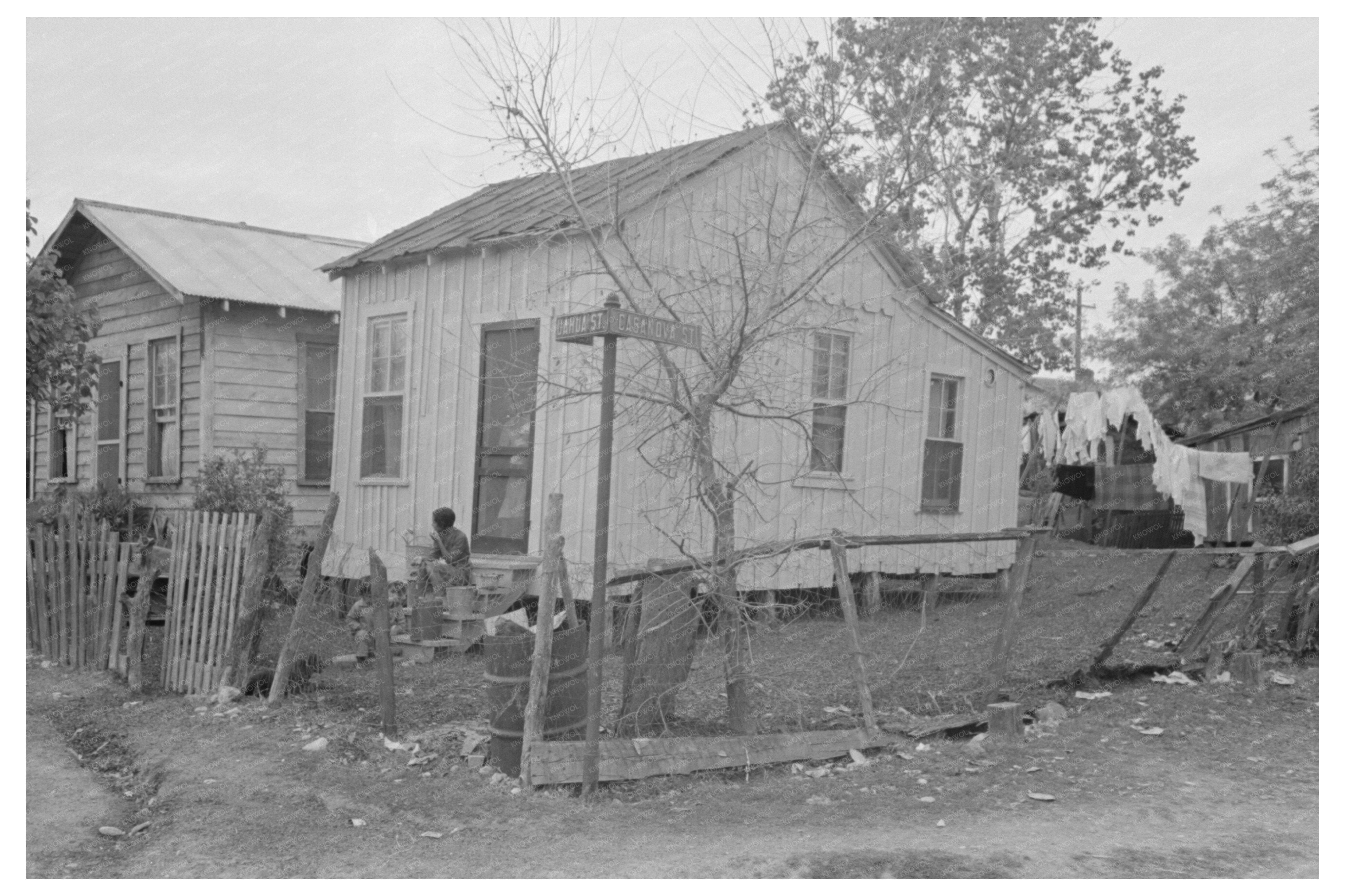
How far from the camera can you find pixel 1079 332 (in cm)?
2939

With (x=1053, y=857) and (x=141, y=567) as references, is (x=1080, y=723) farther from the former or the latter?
(x=141, y=567)

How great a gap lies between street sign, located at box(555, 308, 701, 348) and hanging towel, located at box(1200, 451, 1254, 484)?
609 inches

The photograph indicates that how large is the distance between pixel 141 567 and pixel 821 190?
635 centimetres

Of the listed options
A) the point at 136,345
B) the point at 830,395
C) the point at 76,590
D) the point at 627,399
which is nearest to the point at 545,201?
the point at 627,399

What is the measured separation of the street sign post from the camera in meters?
6.06

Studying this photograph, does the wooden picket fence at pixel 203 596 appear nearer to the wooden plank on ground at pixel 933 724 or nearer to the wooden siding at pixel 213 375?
the wooden plank on ground at pixel 933 724

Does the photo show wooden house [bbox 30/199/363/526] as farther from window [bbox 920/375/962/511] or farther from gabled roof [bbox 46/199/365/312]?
window [bbox 920/375/962/511]

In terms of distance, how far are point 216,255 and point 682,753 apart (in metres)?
11.8

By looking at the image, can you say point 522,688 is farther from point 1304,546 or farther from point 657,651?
point 1304,546

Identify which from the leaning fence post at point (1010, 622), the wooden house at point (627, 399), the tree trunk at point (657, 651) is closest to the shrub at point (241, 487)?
the wooden house at point (627, 399)

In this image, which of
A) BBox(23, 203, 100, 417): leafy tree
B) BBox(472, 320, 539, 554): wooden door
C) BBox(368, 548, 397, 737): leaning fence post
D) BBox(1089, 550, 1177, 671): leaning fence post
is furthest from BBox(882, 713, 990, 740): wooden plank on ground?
BBox(23, 203, 100, 417): leafy tree

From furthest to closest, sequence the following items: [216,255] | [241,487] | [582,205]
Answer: [216,255] < [241,487] < [582,205]

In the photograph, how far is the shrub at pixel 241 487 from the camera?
1367 cm

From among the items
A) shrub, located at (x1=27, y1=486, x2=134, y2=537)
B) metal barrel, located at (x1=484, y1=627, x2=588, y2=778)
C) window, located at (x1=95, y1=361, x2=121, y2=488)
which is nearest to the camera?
metal barrel, located at (x1=484, y1=627, x2=588, y2=778)
